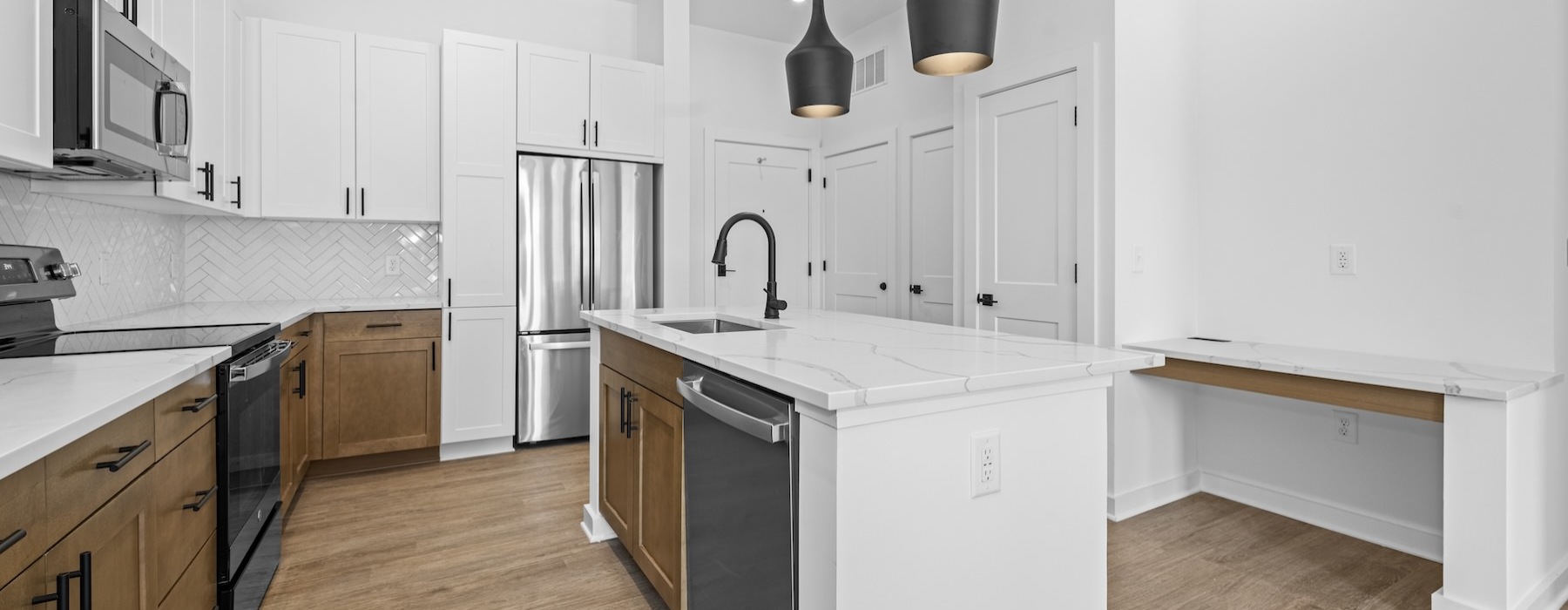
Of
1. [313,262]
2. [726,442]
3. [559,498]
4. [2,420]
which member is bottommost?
[559,498]

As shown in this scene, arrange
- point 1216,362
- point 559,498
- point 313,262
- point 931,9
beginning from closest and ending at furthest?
point 931,9, point 1216,362, point 559,498, point 313,262

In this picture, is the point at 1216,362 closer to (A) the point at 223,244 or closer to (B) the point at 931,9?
(B) the point at 931,9

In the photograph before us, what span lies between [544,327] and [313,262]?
1305 mm

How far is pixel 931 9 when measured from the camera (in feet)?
5.91

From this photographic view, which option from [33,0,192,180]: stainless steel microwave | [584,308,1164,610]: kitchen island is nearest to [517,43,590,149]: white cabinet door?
[33,0,192,180]: stainless steel microwave

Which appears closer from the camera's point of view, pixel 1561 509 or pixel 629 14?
pixel 1561 509

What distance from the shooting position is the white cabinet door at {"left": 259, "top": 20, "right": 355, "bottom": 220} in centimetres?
353

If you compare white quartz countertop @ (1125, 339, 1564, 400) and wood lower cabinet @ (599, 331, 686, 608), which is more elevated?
white quartz countertop @ (1125, 339, 1564, 400)

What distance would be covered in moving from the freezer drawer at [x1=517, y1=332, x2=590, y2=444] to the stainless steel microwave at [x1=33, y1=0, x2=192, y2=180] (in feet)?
6.22

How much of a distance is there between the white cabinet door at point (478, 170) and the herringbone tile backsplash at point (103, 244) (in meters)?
1.21

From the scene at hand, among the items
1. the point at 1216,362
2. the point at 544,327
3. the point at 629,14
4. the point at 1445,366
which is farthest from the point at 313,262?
the point at 1445,366

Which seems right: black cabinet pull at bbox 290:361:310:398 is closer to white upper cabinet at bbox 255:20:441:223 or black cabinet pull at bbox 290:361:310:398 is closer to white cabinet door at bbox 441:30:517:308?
white cabinet door at bbox 441:30:517:308

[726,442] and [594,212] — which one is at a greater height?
[594,212]

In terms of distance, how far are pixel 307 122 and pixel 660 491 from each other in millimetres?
3014
